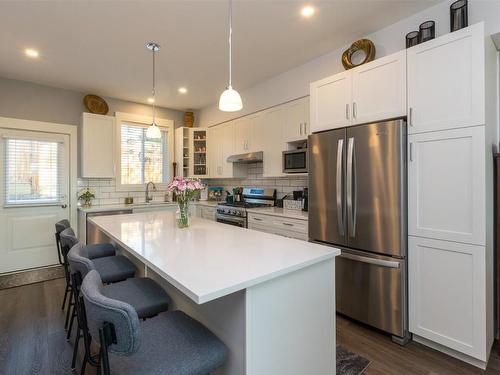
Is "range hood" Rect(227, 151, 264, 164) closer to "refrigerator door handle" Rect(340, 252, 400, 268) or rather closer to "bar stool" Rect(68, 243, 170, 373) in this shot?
"refrigerator door handle" Rect(340, 252, 400, 268)

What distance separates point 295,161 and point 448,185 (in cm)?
168

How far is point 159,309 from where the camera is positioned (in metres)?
1.54

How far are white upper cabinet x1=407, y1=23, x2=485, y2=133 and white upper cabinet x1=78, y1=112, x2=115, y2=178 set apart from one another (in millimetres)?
4263

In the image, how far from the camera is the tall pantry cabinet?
1798 millimetres

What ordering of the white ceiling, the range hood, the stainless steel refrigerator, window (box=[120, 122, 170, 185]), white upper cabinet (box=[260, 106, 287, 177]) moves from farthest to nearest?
1. window (box=[120, 122, 170, 185])
2. the range hood
3. white upper cabinet (box=[260, 106, 287, 177])
4. the white ceiling
5. the stainless steel refrigerator

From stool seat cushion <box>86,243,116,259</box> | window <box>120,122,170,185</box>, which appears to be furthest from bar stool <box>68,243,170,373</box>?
window <box>120,122,170,185</box>

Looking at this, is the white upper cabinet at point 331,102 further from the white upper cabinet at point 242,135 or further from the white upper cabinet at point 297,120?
the white upper cabinet at point 242,135

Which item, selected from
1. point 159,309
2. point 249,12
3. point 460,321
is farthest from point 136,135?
point 460,321

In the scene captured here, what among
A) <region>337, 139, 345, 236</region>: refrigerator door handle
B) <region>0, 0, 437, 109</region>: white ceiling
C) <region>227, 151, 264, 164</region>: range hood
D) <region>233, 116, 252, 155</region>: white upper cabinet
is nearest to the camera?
<region>0, 0, 437, 109</region>: white ceiling

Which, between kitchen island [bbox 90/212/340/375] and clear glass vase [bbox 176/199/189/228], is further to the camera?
clear glass vase [bbox 176/199/189/228]

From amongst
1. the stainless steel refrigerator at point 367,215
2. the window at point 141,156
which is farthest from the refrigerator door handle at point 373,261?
the window at point 141,156

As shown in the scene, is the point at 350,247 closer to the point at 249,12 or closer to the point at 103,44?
the point at 249,12

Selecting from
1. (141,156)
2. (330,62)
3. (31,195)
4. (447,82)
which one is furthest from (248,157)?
(31,195)

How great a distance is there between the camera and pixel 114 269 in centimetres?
210
